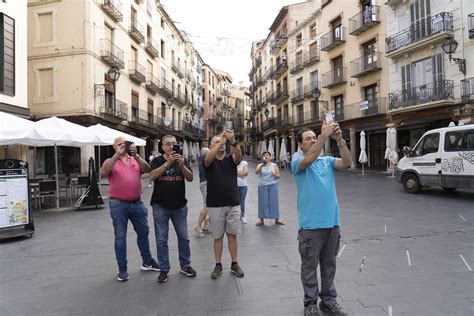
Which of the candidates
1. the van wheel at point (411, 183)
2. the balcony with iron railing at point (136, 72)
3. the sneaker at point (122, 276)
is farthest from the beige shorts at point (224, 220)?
the balcony with iron railing at point (136, 72)

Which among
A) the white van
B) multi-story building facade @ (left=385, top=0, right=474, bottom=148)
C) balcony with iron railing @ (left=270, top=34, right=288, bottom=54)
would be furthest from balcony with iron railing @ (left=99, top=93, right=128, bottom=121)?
balcony with iron railing @ (left=270, top=34, right=288, bottom=54)

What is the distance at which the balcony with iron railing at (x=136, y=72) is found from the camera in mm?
26641

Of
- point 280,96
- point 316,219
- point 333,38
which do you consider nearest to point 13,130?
point 316,219

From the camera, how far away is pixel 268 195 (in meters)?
7.46

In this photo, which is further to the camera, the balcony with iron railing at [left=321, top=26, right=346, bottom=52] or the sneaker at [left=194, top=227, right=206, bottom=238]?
the balcony with iron railing at [left=321, top=26, right=346, bottom=52]

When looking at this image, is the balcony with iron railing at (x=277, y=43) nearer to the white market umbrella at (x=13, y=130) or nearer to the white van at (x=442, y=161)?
the white van at (x=442, y=161)

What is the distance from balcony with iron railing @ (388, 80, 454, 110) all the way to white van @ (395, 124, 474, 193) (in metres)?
9.23

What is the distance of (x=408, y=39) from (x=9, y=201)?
2250cm

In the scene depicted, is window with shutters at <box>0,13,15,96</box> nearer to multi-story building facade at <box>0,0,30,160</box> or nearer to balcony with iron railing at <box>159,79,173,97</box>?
multi-story building facade at <box>0,0,30,160</box>

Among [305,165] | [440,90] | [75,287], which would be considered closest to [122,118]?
[440,90]

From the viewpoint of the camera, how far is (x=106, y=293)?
395cm

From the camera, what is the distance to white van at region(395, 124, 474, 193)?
1034cm

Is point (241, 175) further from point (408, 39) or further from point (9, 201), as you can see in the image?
point (408, 39)

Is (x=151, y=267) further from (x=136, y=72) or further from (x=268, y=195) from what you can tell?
(x=136, y=72)
